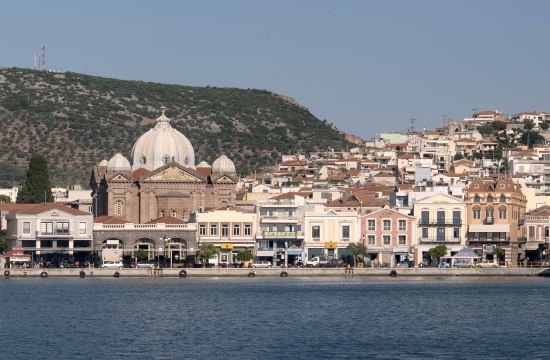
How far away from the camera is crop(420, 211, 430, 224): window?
130 m

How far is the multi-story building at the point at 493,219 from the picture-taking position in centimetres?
12976

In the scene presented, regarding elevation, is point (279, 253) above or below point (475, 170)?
below

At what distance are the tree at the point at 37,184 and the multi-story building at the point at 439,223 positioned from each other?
4058 cm

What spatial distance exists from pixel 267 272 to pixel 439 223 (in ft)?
57.9

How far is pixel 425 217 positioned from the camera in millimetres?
130125

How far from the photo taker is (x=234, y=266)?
130 metres

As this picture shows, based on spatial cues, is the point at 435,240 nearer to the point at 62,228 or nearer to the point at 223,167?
the point at 223,167

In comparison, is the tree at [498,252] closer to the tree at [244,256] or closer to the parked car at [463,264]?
the parked car at [463,264]

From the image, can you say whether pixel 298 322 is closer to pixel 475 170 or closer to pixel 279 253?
pixel 279 253

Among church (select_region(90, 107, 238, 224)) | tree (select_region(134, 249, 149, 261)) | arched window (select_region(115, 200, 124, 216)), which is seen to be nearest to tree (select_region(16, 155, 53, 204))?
church (select_region(90, 107, 238, 224))

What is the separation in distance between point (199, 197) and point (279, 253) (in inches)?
575

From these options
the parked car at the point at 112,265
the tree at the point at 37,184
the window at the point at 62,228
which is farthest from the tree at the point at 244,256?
the tree at the point at 37,184

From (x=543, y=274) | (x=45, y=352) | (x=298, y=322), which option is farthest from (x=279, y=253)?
(x=45, y=352)

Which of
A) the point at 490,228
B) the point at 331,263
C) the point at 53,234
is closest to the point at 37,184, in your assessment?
the point at 53,234
